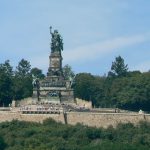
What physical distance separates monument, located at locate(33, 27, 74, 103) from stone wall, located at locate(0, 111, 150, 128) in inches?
173

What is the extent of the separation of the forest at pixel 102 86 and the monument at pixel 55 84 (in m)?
2.40

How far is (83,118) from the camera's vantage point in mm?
85938

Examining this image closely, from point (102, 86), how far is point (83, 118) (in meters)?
12.9

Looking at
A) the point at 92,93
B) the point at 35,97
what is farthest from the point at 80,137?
the point at 92,93

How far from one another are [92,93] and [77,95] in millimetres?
1782

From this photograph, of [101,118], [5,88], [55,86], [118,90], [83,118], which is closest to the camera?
[83,118]

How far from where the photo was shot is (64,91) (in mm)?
91125

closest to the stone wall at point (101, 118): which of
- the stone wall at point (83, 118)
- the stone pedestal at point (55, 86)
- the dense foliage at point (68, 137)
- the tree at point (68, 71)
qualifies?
the stone wall at point (83, 118)

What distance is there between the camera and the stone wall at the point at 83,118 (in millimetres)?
85688

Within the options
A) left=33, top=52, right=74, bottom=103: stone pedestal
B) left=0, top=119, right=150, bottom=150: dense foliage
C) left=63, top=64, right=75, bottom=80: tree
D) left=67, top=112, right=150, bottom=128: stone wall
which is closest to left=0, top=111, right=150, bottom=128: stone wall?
left=67, top=112, right=150, bottom=128: stone wall

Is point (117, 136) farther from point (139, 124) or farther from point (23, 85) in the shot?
point (23, 85)

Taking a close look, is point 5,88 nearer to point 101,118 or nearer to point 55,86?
point 55,86

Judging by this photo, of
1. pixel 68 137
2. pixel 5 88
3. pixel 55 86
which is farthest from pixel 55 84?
pixel 68 137

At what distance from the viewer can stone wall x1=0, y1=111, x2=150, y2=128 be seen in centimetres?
8569
